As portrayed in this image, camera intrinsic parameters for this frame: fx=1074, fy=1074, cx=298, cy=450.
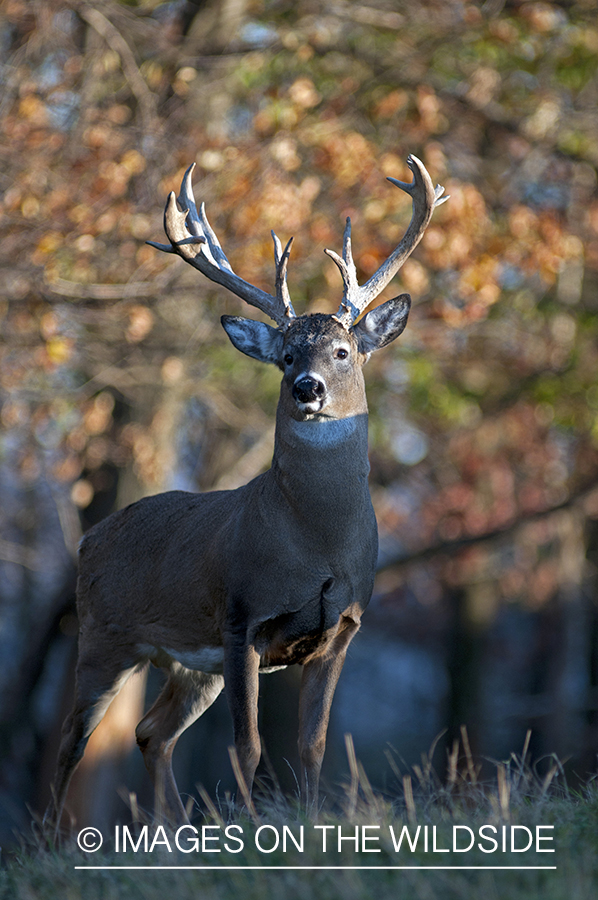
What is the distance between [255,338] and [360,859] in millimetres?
2684

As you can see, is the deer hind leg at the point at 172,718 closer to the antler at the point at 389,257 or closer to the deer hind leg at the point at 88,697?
the deer hind leg at the point at 88,697

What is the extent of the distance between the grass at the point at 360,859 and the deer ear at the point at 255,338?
7.08 ft

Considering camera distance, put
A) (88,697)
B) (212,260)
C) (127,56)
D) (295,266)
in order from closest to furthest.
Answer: (212,260) → (88,697) → (127,56) → (295,266)

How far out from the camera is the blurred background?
29.4ft

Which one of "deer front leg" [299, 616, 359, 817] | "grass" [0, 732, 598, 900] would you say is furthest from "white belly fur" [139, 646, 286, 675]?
"grass" [0, 732, 598, 900]

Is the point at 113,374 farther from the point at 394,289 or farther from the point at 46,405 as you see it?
the point at 394,289

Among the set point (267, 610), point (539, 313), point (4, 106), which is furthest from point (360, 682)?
point (267, 610)

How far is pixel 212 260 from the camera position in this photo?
5.64m

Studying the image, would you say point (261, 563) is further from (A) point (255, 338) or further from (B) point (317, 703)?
(A) point (255, 338)

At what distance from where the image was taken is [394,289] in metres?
10.6

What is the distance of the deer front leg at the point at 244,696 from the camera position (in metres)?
4.82

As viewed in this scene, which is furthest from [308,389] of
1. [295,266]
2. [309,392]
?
[295,266]

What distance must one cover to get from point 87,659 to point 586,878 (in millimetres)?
3396

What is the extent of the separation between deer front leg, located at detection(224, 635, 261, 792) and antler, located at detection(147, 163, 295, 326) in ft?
5.44
